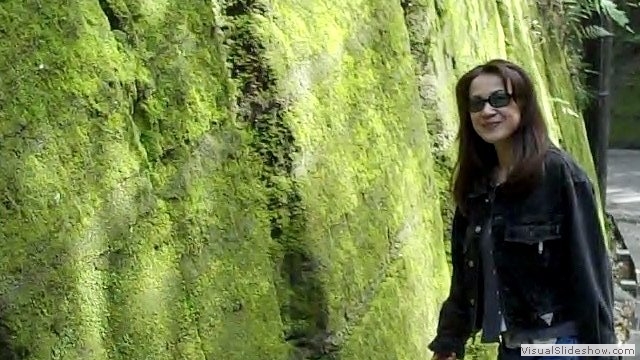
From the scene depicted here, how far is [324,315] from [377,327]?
40cm

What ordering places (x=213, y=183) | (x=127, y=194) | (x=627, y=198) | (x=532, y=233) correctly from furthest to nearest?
1. (x=627, y=198)
2. (x=213, y=183)
3. (x=532, y=233)
4. (x=127, y=194)

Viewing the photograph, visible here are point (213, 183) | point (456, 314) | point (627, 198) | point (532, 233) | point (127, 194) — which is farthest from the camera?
point (627, 198)

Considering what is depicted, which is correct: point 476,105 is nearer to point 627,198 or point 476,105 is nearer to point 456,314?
point 456,314

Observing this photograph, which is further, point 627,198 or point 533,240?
point 627,198

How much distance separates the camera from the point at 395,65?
169 inches

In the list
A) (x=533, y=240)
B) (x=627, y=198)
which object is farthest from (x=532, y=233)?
(x=627, y=198)

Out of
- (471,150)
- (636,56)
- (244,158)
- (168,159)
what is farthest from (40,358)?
(636,56)

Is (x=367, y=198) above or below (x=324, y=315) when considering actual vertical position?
above

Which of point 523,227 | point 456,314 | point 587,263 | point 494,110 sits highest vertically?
point 494,110

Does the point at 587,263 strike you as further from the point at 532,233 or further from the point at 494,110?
the point at 494,110

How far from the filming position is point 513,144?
310cm

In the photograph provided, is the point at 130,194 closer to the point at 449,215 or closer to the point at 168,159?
the point at 168,159

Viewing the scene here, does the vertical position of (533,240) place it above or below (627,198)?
above

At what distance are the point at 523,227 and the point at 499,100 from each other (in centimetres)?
39
